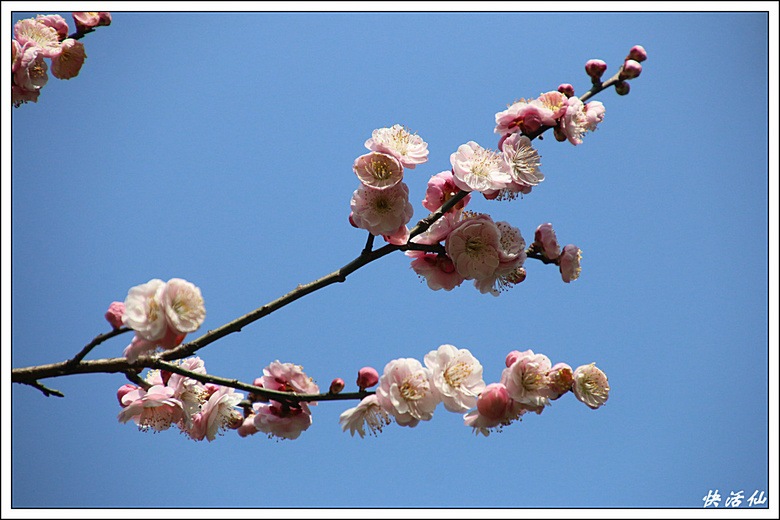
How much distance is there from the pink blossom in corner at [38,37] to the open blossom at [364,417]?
1616mm

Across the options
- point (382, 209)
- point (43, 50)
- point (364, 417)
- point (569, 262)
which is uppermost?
point (43, 50)

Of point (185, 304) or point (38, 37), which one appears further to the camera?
point (38, 37)

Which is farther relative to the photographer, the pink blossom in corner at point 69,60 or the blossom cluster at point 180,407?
the pink blossom in corner at point 69,60

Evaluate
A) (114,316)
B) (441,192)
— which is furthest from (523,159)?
(114,316)

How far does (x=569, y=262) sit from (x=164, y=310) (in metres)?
0.97

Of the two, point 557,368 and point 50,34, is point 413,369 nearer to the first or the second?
point 557,368

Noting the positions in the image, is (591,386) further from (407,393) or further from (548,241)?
(407,393)

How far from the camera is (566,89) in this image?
4.75 ft

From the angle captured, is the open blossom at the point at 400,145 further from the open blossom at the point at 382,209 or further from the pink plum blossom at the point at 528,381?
the pink plum blossom at the point at 528,381

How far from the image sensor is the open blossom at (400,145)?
4.36 ft

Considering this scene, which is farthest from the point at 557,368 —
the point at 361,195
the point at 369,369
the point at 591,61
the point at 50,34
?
the point at 50,34

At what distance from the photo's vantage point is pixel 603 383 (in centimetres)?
143

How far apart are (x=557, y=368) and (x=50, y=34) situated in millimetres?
2013

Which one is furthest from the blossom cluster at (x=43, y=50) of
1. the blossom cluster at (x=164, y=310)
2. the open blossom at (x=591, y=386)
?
the open blossom at (x=591, y=386)
